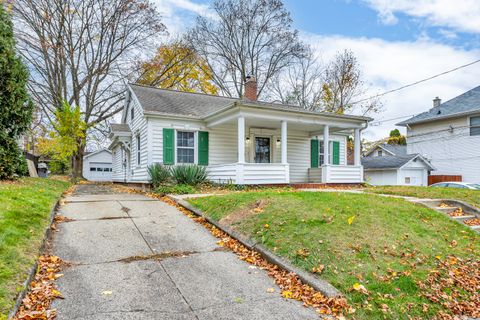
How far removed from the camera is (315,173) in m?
16.0

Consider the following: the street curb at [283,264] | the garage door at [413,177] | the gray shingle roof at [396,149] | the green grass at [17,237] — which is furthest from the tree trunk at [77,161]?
the gray shingle roof at [396,149]

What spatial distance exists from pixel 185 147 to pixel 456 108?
1933cm

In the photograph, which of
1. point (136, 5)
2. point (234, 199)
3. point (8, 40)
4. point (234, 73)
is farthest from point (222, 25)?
point (234, 199)

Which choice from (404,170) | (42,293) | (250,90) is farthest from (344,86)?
(42,293)

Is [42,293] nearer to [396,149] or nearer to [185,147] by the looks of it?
[185,147]

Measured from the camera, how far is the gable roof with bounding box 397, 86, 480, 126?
67.4ft

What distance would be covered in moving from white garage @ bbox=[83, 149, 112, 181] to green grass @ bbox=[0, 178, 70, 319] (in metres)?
29.1

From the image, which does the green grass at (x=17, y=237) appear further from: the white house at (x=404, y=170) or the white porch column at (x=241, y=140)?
the white house at (x=404, y=170)

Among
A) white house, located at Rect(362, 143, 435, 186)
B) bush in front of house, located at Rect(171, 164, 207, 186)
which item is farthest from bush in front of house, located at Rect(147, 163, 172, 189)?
white house, located at Rect(362, 143, 435, 186)

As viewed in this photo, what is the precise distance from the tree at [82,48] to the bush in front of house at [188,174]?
37.0ft

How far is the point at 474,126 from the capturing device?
20.4 meters

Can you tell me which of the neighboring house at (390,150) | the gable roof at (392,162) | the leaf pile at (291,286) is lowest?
the leaf pile at (291,286)

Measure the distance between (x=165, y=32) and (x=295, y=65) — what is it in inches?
484

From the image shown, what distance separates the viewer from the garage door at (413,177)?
76.1 feet
